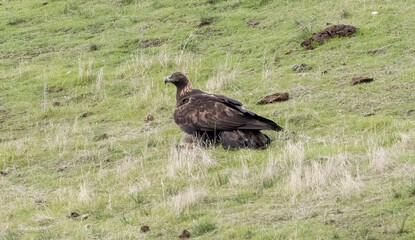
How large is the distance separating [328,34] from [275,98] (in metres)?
3.14

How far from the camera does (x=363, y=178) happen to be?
8484 mm

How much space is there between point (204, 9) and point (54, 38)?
4498mm

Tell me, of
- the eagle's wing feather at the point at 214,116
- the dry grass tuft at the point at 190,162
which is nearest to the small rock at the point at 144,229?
the dry grass tuft at the point at 190,162

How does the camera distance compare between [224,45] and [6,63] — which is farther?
[6,63]

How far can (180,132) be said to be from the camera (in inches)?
514

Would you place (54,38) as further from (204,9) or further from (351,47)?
(351,47)

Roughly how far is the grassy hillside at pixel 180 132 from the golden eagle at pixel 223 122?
0.29 metres

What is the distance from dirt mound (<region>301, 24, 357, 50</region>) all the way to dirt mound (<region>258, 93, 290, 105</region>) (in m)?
2.60

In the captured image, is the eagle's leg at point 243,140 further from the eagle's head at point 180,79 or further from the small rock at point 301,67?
the small rock at point 301,67

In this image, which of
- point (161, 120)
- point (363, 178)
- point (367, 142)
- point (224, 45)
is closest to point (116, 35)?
point (224, 45)

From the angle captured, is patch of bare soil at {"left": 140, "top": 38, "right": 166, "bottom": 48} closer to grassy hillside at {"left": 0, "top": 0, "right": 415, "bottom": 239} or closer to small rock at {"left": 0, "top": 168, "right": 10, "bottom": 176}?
grassy hillside at {"left": 0, "top": 0, "right": 415, "bottom": 239}

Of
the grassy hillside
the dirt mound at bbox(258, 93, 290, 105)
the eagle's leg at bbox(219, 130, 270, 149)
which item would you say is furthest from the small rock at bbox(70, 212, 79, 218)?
the dirt mound at bbox(258, 93, 290, 105)

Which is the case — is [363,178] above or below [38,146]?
above

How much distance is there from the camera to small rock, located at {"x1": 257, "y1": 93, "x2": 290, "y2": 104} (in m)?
13.7
